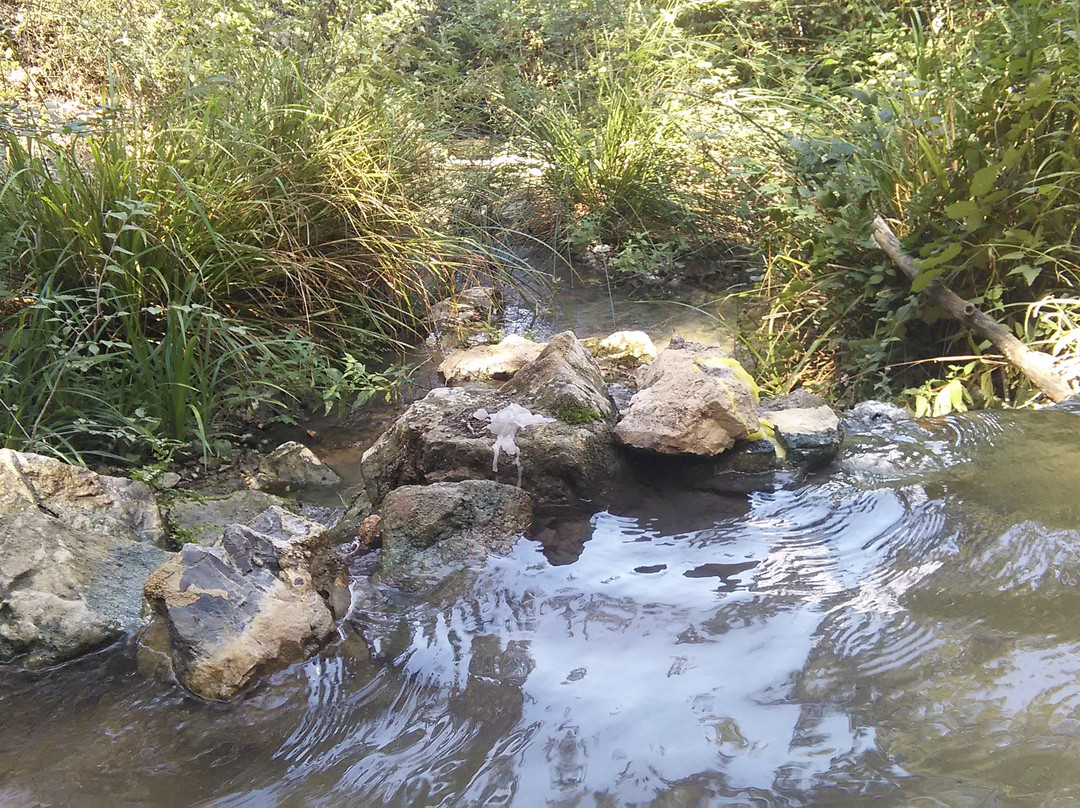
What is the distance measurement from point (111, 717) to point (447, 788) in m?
0.80

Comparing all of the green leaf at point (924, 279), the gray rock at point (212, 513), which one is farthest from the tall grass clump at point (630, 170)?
the gray rock at point (212, 513)

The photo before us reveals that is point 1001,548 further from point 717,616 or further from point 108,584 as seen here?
point 108,584

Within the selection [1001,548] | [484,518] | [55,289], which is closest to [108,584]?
[484,518]

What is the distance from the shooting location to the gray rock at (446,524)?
2357 mm

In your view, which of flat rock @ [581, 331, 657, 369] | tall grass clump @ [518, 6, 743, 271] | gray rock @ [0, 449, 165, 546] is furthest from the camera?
tall grass clump @ [518, 6, 743, 271]

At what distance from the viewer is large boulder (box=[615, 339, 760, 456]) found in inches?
107

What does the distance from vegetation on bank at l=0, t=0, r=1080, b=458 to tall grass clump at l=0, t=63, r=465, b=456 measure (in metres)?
0.02

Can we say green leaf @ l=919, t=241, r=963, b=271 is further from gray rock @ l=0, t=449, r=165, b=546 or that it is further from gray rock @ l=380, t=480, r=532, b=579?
gray rock @ l=0, t=449, r=165, b=546

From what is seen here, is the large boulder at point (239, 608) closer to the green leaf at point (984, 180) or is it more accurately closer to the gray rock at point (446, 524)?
the gray rock at point (446, 524)

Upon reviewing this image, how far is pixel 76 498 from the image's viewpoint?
242 cm

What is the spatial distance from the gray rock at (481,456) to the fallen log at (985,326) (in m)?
1.65

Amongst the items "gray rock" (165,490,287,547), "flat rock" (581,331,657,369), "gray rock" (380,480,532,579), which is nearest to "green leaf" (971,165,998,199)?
"flat rock" (581,331,657,369)

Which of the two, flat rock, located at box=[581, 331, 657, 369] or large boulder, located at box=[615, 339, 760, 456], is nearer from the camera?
large boulder, located at box=[615, 339, 760, 456]

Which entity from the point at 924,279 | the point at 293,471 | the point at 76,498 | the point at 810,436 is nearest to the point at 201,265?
the point at 293,471
